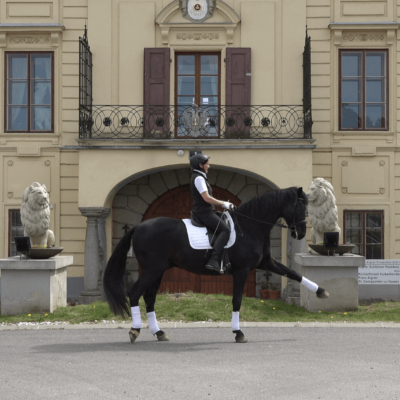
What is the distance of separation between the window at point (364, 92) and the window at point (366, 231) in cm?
213

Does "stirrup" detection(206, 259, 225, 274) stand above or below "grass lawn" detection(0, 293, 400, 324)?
above

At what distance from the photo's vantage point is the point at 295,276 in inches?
359

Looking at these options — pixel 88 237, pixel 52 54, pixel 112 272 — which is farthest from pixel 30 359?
pixel 52 54

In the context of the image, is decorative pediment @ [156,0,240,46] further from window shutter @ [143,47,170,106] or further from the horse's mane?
the horse's mane

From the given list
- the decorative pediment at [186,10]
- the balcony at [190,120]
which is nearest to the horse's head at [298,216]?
the balcony at [190,120]

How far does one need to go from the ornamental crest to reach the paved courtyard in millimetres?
9309

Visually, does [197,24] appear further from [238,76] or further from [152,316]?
[152,316]

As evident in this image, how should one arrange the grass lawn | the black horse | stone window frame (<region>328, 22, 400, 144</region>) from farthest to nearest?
stone window frame (<region>328, 22, 400, 144</region>)
the grass lawn
the black horse

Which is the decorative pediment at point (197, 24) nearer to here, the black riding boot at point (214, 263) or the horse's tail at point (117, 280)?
the horse's tail at point (117, 280)

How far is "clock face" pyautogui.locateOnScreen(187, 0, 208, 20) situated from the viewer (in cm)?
1703

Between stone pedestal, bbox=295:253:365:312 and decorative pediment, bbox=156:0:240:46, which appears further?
decorative pediment, bbox=156:0:240:46

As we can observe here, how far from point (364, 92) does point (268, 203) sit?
9128 mm

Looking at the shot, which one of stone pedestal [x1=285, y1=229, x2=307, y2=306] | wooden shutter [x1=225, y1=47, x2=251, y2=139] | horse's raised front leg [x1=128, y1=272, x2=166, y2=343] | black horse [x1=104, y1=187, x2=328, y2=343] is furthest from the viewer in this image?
wooden shutter [x1=225, y1=47, x2=251, y2=139]

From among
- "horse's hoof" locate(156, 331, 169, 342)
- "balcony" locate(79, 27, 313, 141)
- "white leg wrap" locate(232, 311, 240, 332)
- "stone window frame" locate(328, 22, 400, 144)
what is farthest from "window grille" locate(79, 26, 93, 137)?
"white leg wrap" locate(232, 311, 240, 332)
